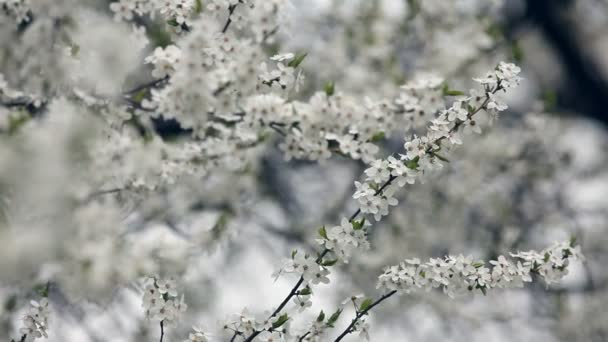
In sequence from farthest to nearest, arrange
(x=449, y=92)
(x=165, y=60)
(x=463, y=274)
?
(x=449, y=92)
(x=165, y=60)
(x=463, y=274)

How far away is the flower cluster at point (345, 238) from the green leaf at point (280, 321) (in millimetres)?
285

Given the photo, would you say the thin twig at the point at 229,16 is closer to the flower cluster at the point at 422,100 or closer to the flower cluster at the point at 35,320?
the flower cluster at the point at 422,100

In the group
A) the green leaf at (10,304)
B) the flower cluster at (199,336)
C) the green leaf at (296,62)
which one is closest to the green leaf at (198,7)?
the green leaf at (296,62)

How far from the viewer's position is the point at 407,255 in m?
5.99

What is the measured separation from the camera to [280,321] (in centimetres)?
257

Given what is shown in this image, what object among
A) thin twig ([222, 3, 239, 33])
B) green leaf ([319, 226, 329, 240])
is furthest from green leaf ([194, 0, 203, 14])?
green leaf ([319, 226, 329, 240])

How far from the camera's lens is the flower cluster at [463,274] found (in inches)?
105

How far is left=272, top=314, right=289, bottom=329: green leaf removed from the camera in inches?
100

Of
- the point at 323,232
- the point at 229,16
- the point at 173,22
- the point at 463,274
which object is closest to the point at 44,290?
the point at 323,232

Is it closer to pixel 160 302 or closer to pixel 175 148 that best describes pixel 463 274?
pixel 160 302

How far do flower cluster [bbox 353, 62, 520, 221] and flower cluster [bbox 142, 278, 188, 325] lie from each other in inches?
30.8

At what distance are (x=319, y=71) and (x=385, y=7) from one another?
2.37 ft

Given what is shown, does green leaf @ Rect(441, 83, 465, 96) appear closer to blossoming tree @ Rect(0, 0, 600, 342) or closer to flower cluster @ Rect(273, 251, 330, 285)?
blossoming tree @ Rect(0, 0, 600, 342)

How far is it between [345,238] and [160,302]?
29.3 inches
